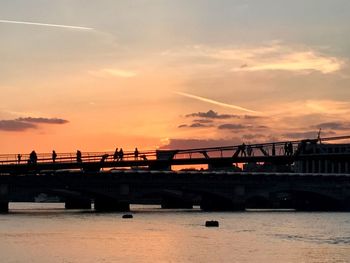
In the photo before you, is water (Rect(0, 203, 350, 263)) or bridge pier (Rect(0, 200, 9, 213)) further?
bridge pier (Rect(0, 200, 9, 213))

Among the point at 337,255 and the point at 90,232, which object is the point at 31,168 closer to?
the point at 90,232

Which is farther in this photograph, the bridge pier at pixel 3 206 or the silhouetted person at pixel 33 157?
the bridge pier at pixel 3 206

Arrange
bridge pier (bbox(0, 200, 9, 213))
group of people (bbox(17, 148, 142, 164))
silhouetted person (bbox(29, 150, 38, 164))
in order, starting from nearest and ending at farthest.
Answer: group of people (bbox(17, 148, 142, 164)) → silhouetted person (bbox(29, 150, 38, 164)) → bridge pier (bbox(0, 200, 9, 213))

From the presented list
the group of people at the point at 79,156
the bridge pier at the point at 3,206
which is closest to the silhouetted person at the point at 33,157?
the group of people at the point at 79,156

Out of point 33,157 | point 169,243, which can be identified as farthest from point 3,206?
point 169,243

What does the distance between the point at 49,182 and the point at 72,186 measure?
5266 mm

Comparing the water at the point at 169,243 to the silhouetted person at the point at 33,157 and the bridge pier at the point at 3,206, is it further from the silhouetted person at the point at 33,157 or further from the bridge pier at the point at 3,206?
the bridge pier at the point at 3,206

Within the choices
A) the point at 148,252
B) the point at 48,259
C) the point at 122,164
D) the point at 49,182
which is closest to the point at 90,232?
the point at 122,164

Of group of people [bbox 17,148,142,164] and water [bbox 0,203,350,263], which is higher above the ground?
group of people [bbox 17,148,142,164]

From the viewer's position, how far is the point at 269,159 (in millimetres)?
79688

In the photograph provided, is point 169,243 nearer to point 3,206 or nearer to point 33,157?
point 33,157

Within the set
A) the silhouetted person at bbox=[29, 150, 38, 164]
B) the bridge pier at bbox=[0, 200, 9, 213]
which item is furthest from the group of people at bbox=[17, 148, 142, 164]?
the bridge pier at bbox=[0, 200, 9, 213]

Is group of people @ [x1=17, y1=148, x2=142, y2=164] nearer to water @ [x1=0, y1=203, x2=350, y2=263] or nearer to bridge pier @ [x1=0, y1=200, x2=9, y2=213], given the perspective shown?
water @ [x1=0, y1=203, x2=350, y2=263]

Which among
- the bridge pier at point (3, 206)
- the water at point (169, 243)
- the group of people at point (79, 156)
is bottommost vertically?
the water at point (169, 243)
